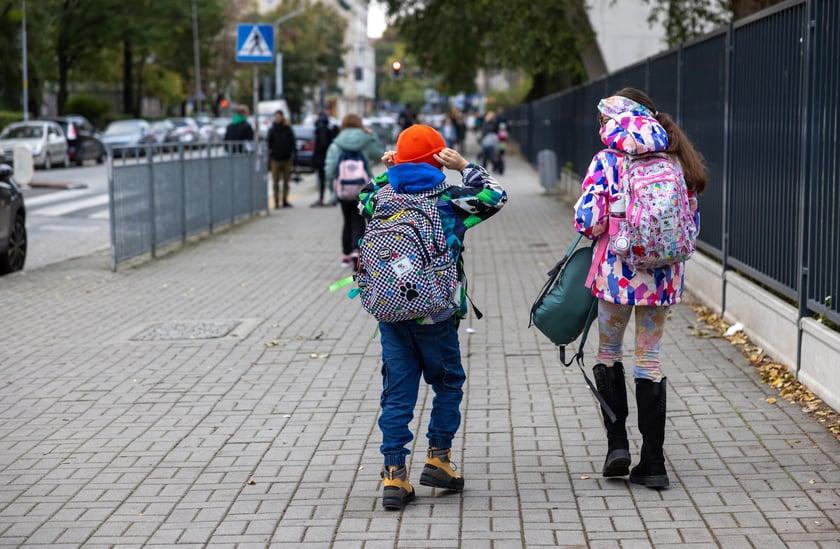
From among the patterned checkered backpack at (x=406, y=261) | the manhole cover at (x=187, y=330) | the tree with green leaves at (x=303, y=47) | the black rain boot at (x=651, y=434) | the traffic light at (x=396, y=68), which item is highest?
the tree with green leaves at (x=303, y=47)

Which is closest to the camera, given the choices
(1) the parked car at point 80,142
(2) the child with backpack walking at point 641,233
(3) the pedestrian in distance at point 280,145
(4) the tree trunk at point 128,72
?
(2) the child with backpack walking at point 641,233

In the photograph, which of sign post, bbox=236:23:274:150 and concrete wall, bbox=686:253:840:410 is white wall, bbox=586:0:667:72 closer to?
sign post, bbox=236:23:274:150

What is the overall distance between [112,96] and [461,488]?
3095 inches

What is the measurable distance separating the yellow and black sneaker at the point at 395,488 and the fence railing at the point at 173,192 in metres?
8.72

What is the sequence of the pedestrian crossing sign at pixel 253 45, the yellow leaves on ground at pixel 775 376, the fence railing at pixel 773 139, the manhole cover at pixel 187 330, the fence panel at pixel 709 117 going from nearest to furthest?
the yellow leaves on ground at pixel 775 376
the fence railing at pixel 773 139
the manhole cover at pixel 187 330
the fence panel at pixel 709 117
the pedestrian crossing sign at pixel 253 45

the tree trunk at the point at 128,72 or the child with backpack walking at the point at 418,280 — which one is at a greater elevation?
the tree trunk at the point at 128,72

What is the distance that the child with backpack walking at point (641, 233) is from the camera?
5.12 m

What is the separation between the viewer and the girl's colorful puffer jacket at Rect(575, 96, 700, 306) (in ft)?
16.9

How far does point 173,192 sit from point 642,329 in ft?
36.9

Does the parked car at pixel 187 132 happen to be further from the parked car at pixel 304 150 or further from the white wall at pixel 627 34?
the white wall at pixel 627 34

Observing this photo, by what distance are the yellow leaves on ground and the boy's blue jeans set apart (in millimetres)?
2015

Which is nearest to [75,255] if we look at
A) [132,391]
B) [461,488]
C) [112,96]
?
[132,391]

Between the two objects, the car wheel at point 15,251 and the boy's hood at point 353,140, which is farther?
the car wheel at point 15,251

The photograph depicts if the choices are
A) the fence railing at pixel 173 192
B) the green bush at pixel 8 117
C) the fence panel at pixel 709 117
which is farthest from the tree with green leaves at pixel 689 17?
the green bush at pixel 8 117
